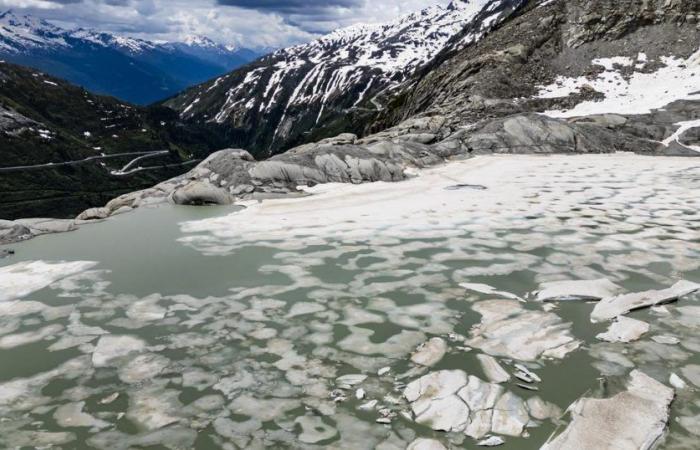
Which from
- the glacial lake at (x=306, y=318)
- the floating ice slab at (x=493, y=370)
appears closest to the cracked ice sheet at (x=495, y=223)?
the glacial lake at (x=306, y=318)

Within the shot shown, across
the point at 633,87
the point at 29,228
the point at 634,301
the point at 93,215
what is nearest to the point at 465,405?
the point at 634,301

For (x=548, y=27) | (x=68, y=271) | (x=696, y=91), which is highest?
(x=548, y=27)

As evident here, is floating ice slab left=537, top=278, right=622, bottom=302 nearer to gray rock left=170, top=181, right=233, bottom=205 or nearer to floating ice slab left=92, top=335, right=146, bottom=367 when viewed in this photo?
floating ice slab left=92, top=335, right=146, bottom=367

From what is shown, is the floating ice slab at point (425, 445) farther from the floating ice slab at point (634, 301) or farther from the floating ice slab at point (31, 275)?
the floating ice slab at point (31, 275)

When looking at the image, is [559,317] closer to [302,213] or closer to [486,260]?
[486,260]

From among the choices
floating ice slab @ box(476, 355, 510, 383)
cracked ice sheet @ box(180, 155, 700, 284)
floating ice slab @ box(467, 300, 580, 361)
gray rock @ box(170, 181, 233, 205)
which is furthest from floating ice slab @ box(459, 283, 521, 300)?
gray rock @ box(170, 181, 233, 205)

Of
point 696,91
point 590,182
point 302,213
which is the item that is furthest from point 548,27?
point 302,213
